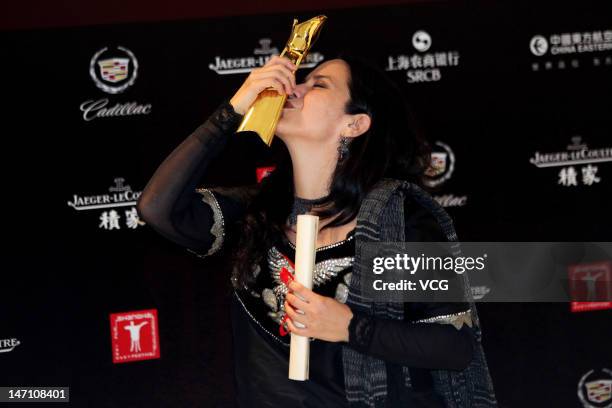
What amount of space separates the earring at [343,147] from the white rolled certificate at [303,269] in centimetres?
40

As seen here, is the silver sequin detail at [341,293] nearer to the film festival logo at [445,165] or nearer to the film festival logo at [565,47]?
the film festival logo at [445,165]

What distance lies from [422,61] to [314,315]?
6.27 feet

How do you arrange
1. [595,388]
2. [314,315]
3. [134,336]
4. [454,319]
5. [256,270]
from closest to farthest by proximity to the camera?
1. [314,315]
2. [454,319]
3. [256,270]
4. [134,336]
5. [595,388]

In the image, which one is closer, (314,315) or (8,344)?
(314,315)

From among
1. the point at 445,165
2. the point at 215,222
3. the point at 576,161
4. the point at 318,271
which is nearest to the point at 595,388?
the point at 576,161

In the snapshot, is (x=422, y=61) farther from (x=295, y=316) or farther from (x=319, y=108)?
(x=295, y=316)

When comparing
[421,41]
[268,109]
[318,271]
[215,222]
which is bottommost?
[318,271]

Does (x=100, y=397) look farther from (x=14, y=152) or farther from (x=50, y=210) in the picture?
(x=14, y=152)

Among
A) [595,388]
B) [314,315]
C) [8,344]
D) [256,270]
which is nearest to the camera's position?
[314,315]

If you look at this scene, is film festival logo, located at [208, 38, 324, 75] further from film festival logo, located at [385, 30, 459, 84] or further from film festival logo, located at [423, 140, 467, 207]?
film festival logo, located at [423, 140, 467, 207]

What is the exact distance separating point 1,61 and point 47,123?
0.29 metres

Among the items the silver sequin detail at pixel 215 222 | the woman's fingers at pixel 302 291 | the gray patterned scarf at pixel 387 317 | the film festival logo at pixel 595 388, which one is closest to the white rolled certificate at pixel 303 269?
the woman's fingers at pixel 302 291

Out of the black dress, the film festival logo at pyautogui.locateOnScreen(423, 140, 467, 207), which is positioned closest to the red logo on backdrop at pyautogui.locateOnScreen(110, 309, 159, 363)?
the film festival logo at pyautogui.locateOnScreen(423, 140, 467, 207)

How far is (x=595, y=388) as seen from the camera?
11.3 ft
